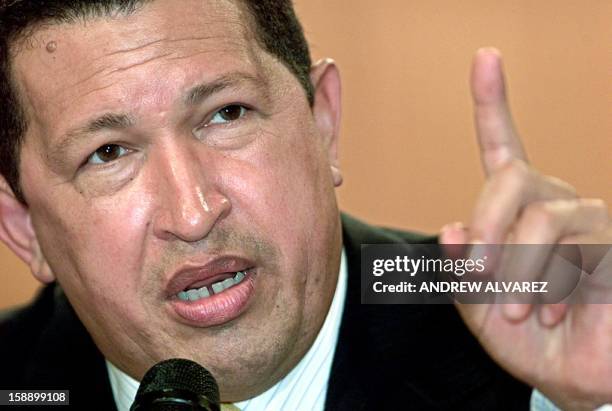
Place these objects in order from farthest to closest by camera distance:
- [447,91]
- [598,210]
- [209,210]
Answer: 1. [447,91]
2. [209,210]
3. [598,210]

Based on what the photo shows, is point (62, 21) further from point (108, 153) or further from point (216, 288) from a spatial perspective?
point (216, 288)

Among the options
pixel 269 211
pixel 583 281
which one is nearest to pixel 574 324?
pixel 583 281

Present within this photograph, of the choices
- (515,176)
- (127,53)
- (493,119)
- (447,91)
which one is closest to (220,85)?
(127,53)

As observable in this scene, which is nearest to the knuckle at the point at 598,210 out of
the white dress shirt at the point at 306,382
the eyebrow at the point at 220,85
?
the eyebrow at the point at 220,85

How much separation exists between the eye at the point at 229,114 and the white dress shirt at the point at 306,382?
0.52 metres

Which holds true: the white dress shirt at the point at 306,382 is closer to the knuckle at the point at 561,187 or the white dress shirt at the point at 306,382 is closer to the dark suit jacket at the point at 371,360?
the dark suit jacket at the point at 371,360

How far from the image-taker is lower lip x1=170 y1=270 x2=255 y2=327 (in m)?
1.89

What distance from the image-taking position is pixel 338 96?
2.40 meters

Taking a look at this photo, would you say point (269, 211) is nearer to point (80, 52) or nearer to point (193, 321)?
point (193, 321)

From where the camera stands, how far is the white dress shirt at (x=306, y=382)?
7.23ft

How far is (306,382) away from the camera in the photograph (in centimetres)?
226

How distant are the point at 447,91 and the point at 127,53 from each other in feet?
7.80

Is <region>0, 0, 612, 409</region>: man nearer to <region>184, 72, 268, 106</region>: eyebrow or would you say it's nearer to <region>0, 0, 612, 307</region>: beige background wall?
<region>184, 72, 268, 106</region>: eyebrow

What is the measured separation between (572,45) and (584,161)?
505mm
